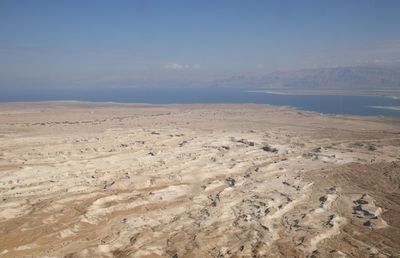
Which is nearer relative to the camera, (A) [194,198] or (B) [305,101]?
(A) [194,198]

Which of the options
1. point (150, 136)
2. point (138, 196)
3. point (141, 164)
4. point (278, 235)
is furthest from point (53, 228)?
point (150, 136)

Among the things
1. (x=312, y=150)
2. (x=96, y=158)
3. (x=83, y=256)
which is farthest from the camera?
(x=312, y=150)

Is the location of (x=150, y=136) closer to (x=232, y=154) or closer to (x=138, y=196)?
(x=232, y=154)

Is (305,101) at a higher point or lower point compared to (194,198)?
lower

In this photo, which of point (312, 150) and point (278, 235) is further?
point (312, 150)

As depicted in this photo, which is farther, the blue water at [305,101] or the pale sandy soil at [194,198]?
the blue water at [305,101]

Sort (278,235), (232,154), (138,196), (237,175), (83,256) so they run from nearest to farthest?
(83,256) → (278,235) → (138,196) → (237,175) → (232,154)

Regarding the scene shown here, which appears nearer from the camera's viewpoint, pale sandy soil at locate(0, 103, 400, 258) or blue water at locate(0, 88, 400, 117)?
pale sandy soil at locate(0, 103, 400, 258)
